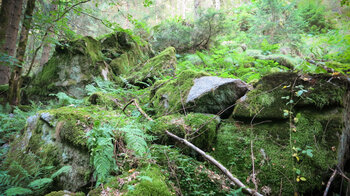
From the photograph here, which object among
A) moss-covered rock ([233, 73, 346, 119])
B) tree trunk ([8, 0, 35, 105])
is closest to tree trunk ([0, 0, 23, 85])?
tree trunk ([8, 0, 35, 105])

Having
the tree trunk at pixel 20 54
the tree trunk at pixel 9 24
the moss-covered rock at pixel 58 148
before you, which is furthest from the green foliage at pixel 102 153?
the tree trunk at pixel 9 24

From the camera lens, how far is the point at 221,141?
2.56 meters

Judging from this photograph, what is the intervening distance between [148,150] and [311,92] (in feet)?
8.43

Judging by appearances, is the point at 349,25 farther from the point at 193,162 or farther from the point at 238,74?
the point at 193,162

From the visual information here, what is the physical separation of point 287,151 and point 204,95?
59.3 inches

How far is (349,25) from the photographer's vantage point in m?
6.09

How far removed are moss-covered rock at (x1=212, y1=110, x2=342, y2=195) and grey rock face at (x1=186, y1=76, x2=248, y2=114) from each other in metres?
0.54

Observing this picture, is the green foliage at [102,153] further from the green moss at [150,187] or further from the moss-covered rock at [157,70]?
the moss-covered rock at [157,70]

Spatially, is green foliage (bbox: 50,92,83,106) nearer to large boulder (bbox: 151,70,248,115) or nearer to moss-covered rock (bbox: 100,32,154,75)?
large boulder (bbox: 151,70,248,115)

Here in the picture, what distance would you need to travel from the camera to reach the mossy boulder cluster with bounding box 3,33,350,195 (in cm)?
196

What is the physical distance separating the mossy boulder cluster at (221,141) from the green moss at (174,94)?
3 centimetres

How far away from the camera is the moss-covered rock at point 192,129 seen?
2.46 m

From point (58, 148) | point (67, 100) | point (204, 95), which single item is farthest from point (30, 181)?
point (67, 100)

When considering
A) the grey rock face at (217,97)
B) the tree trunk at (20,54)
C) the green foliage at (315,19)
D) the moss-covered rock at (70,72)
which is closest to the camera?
the grey rock face at (217,97)
